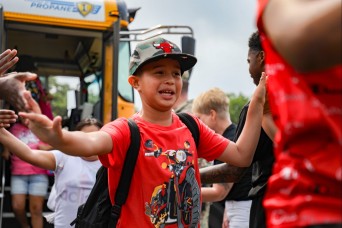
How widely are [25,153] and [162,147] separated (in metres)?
1.26

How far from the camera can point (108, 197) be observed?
9.84ft

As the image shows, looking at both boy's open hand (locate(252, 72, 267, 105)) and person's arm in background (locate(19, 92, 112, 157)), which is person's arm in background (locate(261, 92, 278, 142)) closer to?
boy's open hand (locate(252, 72, 267, 105))

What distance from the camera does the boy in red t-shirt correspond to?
2857 mm

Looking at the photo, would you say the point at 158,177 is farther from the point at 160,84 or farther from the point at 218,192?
the point at 218,192

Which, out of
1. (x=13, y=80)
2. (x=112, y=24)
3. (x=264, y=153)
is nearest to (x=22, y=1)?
(x=112, y=24)

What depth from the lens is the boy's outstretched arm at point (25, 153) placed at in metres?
3.42

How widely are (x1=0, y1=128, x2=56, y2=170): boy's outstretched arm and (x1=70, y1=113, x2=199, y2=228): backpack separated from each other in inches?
23.7

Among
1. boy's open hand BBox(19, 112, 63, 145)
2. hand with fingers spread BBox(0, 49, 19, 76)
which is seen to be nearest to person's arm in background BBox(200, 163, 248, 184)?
hand with fingers spread BBox(0, 49, 19, 76)

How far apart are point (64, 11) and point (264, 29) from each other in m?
6.65

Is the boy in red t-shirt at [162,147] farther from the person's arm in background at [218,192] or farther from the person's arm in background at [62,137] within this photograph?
the person's arm in background at [218,192]

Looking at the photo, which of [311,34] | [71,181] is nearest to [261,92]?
[311,34]

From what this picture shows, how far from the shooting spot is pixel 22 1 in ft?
25.5

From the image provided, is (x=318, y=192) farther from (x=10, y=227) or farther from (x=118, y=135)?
(x=10, y=227)

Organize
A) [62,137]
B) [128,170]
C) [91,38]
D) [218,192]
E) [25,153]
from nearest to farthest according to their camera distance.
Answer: [62,137] → [128,170] → [25,153] → [218,192] → [91,38]
